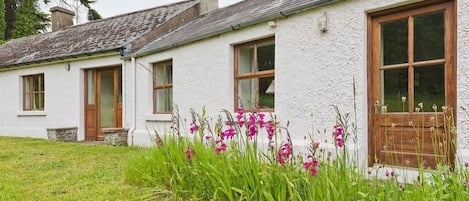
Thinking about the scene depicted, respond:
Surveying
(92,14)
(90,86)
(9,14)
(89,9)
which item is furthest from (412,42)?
(9,14)

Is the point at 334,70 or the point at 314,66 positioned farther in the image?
the point at 314,66

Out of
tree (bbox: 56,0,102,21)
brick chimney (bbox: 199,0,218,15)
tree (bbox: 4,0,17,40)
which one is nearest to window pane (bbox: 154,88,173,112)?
brick chimney (bbox: 199,0,218,15)

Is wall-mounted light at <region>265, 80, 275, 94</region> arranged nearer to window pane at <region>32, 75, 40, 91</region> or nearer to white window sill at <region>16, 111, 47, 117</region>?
white window sill at <region>16, 111, 47, 117</region>

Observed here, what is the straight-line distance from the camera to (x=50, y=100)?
1500 cm

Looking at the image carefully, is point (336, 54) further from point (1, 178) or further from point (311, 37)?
point (1, 178)

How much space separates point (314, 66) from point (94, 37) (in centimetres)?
1064

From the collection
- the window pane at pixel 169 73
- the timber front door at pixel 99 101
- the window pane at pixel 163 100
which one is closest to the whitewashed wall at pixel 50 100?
the timber front door at pixel 99 101

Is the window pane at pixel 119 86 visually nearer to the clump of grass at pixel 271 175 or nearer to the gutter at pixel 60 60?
the gutter at pixel 60 60

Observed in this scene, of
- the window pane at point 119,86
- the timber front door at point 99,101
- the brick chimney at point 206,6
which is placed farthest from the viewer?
the brick chimney at point 206,6

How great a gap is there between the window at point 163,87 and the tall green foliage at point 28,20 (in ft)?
78.5

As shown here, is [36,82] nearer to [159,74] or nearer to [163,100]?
[159,74]

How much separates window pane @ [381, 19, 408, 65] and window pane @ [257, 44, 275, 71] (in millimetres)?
2540

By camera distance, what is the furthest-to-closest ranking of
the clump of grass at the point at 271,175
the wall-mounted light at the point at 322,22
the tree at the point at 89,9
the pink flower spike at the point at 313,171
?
the tree at the point at 89,9 < the wall-mounted light at the point at 322,22 < the pink flower spike at the point at 313,171 < the clump of grass at the point at 271,175

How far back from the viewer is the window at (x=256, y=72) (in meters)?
8.22
